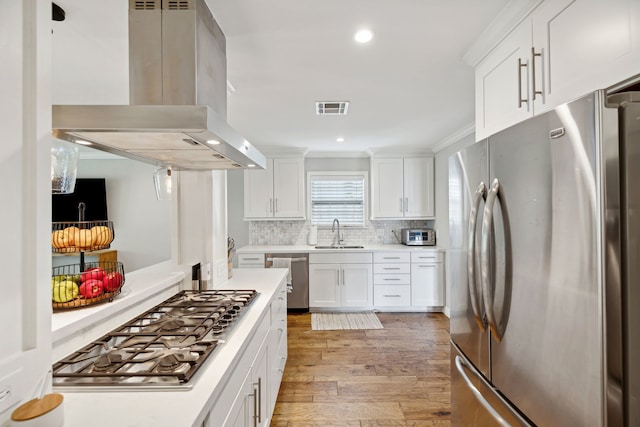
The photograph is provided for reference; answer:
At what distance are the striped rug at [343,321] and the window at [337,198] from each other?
142 cm

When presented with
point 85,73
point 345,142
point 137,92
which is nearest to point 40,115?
point 137,92

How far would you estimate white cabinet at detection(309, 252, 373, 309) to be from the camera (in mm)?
4590

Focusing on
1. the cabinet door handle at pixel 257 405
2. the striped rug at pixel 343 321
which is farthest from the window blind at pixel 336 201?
the cabinet door handle at pixel 257 405

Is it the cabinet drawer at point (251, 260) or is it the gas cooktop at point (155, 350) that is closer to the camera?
the gas cooktop at point (155, 350)

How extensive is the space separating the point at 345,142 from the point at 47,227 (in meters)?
3.84

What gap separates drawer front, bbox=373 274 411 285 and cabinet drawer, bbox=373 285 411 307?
0.05 m

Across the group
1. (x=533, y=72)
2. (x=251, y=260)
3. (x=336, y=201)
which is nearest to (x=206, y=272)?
(x=533, y=72)

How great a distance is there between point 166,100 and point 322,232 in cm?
398

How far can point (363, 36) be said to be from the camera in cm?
173

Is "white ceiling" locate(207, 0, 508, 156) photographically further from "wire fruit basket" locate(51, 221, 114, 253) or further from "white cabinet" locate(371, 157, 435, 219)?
"white cabinet" locate(371, 157, 435, 219)

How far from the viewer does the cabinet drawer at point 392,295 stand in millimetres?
4590

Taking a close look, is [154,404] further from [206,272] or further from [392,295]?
[392,295]

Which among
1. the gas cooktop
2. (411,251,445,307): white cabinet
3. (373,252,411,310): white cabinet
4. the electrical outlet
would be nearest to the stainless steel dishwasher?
(373,252,411,310): white cabinet

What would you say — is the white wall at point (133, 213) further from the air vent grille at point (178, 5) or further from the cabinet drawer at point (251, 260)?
the air vent grille at point (178, 5)
